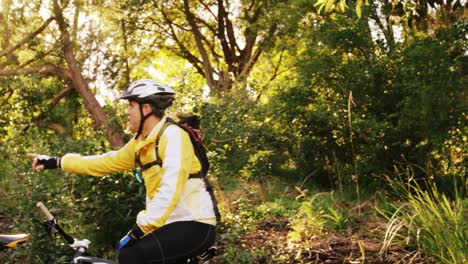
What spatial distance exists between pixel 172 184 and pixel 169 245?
345 millimetres

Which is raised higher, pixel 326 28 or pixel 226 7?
pixel 226 7

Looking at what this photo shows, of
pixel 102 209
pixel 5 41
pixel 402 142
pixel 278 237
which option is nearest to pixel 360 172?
pixel 402 142

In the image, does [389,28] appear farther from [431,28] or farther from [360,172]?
[360,172]

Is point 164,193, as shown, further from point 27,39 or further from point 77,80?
point 77,80

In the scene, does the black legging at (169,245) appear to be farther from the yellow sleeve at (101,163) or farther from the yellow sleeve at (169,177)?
the yellow sleeve at (101,163)

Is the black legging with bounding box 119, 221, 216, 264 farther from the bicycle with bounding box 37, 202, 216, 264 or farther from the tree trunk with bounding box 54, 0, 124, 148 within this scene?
→ the tree trunk with bounding box 54, 0, 124, 148

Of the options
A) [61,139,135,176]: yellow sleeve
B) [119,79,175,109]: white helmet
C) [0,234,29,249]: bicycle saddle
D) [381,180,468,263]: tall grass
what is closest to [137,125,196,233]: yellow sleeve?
[119,79,175,109]: white helmet

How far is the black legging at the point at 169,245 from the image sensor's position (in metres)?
3.90

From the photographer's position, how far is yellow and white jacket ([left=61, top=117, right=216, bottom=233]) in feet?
12.5

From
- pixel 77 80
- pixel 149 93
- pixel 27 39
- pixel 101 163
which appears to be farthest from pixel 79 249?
pixel 77 80

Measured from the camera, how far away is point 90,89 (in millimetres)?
21016

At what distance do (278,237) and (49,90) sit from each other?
15.2 meters

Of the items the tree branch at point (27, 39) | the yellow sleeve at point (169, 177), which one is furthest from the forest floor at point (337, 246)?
the tree branch at point (27, 39)

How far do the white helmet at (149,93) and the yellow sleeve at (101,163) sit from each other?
0.53m
